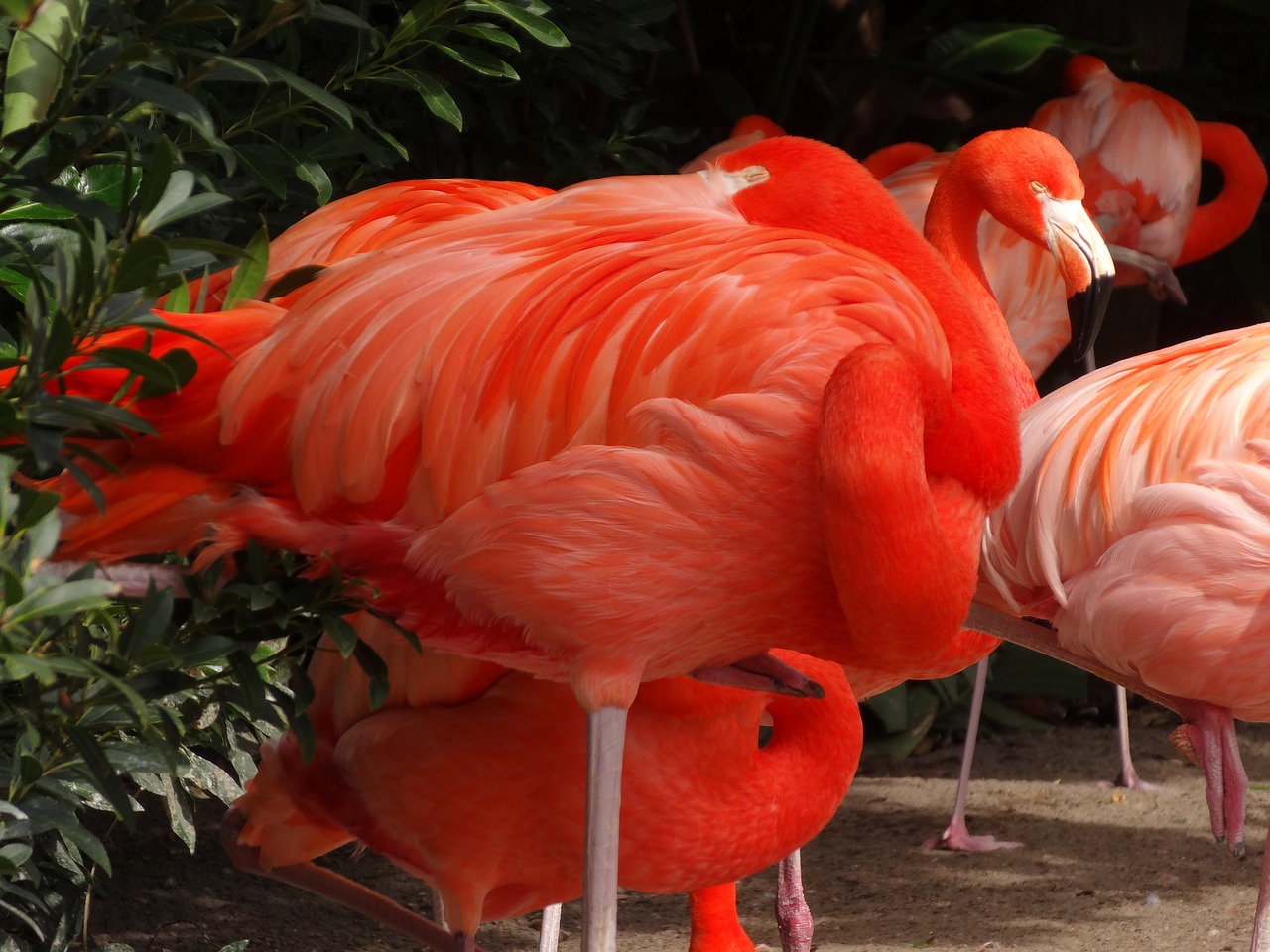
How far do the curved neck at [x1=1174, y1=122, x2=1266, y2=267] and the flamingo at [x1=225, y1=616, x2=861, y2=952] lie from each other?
248 cm

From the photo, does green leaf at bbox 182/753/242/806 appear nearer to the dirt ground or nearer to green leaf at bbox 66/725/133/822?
the dirt ground

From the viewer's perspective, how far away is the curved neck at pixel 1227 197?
4031 millimetres

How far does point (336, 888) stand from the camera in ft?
7.51

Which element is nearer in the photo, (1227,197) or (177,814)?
(177,814)

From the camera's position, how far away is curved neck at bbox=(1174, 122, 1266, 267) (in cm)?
403

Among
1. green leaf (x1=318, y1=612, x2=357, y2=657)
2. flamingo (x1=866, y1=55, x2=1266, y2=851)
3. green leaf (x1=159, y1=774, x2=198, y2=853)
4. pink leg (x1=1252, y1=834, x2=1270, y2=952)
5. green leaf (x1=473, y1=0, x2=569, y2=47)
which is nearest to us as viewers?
green leaf (x1=318, y1=612, x2=357, y2=657)

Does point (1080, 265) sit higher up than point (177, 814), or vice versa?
point (1080, 265)

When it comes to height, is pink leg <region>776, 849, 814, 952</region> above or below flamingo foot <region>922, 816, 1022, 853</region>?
above

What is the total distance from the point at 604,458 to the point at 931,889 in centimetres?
202

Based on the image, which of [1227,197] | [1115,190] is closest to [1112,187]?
[1115,190]

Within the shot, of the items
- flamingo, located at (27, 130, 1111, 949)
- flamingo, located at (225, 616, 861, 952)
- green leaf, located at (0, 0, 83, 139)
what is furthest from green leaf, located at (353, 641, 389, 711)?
green leaf, located at (0, 0, 83, 139)

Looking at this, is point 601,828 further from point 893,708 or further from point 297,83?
point 893,708

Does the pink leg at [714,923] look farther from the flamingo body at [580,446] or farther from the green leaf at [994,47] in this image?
the green leaf at [994,47]

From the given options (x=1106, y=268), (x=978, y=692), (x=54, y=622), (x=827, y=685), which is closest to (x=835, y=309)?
(x=1106, y=268)
